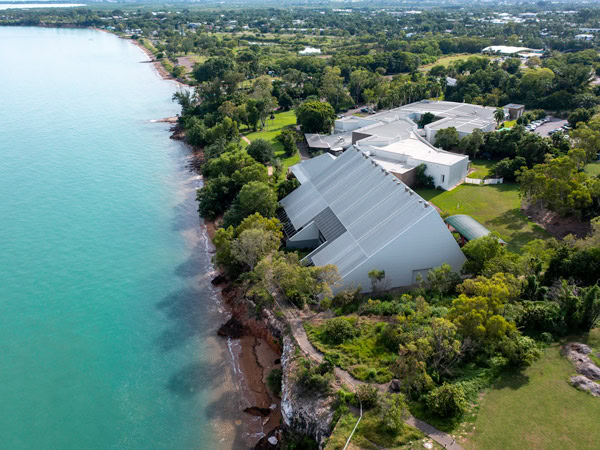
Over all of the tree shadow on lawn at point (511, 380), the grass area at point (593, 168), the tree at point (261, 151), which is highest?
the tree shadow on lawn at point (511, 380)

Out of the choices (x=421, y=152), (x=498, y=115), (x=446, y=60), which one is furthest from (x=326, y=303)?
(x=446, y=60)

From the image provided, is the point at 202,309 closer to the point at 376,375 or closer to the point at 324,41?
the point at 376,375

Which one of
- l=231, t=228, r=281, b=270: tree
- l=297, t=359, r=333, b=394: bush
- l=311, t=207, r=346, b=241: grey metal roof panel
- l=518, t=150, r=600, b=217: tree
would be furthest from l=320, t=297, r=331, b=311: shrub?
l=518, t=150, r=600, b=217: tree

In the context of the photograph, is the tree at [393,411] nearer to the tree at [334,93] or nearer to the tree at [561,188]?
the tree at [561,188]

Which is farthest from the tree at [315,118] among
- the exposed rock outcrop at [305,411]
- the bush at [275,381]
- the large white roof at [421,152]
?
the exposed rock outcrop at [305,411]

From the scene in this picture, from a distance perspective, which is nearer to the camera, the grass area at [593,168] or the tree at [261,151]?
the grass area at [593,168]

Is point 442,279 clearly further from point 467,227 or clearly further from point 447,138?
point 447,138

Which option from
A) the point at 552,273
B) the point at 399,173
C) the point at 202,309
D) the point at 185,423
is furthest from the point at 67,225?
the point at 552,273

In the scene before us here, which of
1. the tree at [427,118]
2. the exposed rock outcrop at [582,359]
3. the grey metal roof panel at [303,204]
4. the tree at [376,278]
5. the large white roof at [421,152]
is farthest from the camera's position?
the tree at [427,118]

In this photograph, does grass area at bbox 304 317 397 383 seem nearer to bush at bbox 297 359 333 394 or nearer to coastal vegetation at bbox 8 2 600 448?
coastal vegetation at bbox 8 2 600 448
